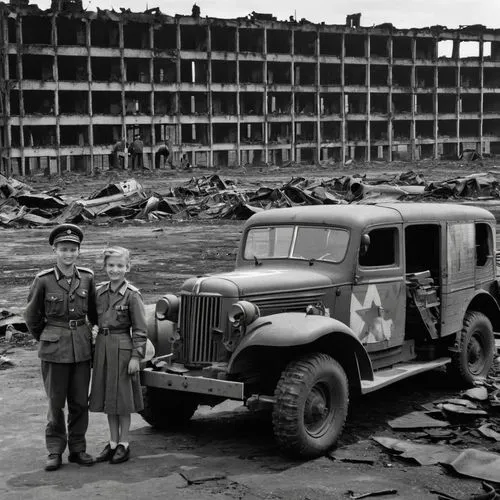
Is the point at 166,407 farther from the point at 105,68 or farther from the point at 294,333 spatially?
the point at 105,68

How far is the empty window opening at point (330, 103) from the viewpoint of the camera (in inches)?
2926

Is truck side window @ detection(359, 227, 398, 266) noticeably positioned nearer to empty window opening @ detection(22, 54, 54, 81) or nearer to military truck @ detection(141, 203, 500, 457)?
military truck @ detection(141, 203, 500, 457)

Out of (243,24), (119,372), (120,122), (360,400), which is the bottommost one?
(360,400)

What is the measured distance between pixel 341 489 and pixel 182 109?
205ft

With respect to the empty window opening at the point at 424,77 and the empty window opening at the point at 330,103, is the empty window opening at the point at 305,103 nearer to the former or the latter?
the empty window opening at the point at 330,103

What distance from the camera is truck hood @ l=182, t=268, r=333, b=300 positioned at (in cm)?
812

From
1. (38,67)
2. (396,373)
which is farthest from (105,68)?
(396,373)

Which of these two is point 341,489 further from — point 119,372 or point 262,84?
point 262,84

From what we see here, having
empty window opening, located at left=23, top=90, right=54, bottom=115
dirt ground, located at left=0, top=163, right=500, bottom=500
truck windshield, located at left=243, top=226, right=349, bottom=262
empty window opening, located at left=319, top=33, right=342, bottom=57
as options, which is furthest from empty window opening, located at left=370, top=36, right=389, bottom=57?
truck windshield, located at left=243, top=226, right=349, bottom=262

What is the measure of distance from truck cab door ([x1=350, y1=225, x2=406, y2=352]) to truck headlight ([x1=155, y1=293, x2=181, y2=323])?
5.42 ft

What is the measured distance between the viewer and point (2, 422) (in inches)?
354

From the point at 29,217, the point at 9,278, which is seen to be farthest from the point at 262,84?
the point at 9,278

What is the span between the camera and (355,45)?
76.8 metres

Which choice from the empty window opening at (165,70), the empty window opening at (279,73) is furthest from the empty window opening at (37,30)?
the empty window opening at (279,73)
